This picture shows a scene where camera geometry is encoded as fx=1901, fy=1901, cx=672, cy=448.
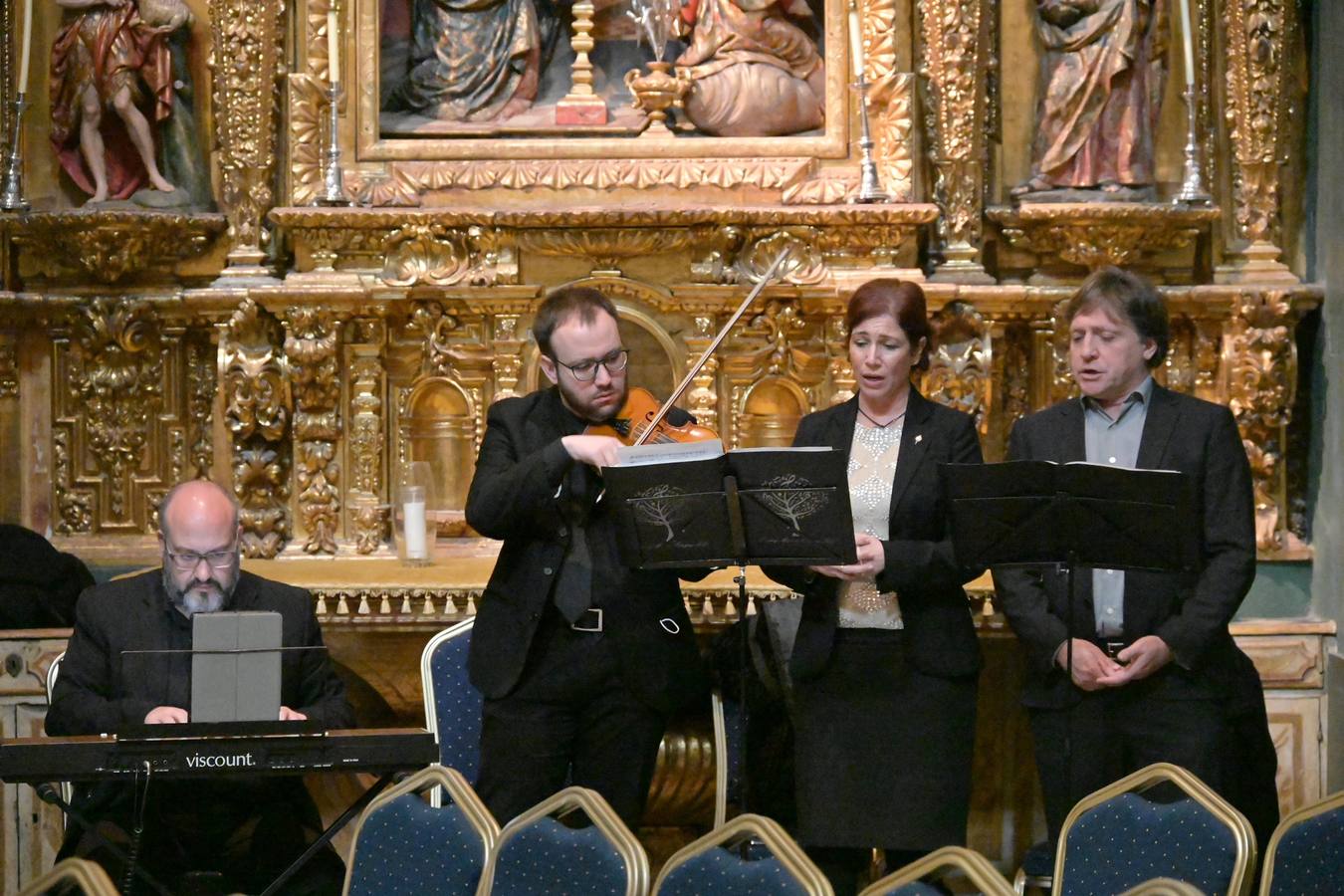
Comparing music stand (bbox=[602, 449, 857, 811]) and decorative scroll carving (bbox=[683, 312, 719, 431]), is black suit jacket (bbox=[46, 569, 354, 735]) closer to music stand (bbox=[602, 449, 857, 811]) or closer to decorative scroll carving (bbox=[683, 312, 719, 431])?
music stand (bbox=[602, 449, 857, 811])

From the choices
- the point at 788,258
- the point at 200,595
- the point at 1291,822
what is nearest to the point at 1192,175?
the point at 788,258

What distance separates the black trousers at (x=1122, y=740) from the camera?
13.6 ft

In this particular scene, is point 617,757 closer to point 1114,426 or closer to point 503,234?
point 1114,426

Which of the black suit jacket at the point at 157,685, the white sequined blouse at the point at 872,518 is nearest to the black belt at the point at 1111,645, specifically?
the white sequined blouse at the point at 872,518

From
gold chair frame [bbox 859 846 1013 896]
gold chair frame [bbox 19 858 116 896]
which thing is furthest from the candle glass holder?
gold chair frame [bbox 859 846 1013 896]

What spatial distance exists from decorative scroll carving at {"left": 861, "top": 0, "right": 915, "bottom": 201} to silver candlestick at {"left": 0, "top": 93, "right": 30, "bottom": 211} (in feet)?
8.82

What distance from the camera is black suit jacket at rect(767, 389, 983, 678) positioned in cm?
411

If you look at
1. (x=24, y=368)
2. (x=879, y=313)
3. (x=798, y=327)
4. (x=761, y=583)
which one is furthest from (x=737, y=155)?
(x=24, y=368)

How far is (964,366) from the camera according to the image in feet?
19.4

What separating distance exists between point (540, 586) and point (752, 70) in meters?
2.61

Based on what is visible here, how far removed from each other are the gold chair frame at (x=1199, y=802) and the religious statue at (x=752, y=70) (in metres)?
3.22

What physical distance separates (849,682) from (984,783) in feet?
4.82

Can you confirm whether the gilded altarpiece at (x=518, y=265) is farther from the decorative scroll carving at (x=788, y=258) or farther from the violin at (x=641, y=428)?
the violin at (x=641, y=428)

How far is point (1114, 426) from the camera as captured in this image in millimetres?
4289
